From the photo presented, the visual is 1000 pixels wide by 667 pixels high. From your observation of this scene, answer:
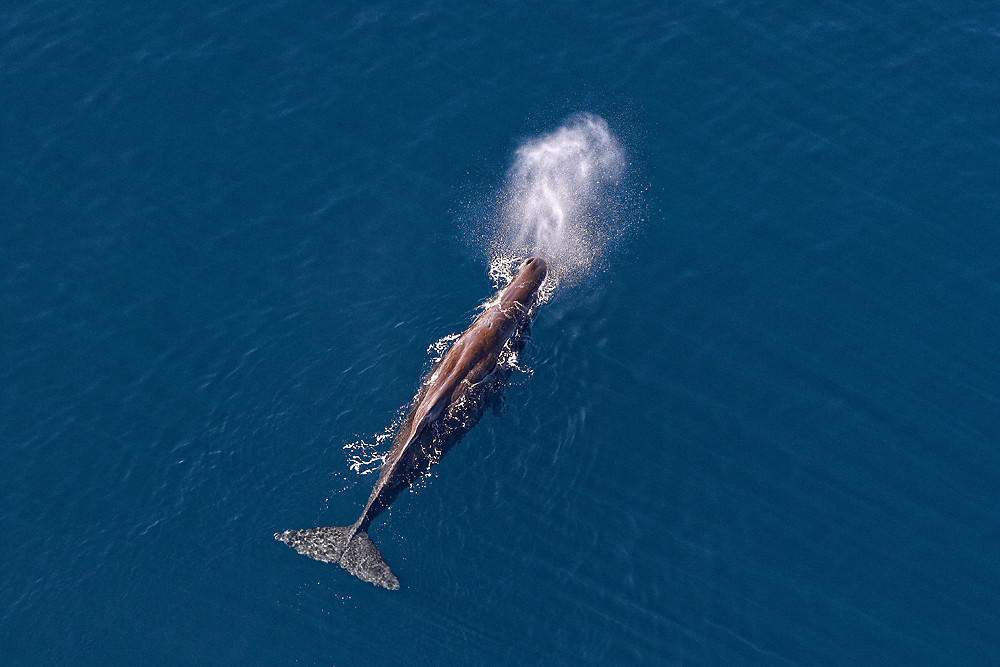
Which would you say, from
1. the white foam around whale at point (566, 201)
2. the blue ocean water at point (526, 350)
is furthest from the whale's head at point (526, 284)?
the blue ocean water at point (526, 350)

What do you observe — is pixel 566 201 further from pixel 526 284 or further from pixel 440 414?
pixel 440 414

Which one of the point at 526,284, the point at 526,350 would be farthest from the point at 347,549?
the point at 526,284

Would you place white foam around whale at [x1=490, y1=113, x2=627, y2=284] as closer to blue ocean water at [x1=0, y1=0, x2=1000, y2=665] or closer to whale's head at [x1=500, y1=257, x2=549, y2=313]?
blue ocean water at [x1=0, y1=0, x2=1000, y2=665]

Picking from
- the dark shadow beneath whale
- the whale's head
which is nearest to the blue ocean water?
the dark shadow beneath whale

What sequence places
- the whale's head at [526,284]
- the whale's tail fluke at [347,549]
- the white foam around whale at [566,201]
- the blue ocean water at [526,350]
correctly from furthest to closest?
the white foam around whale at [566,201] < the whale's head at [526,284] < the blue ocean water at [526,350] < the whale's tail fluke at [347,549]

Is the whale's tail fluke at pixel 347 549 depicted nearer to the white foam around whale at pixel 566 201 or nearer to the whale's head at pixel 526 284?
the whale's head at pixel 526 284

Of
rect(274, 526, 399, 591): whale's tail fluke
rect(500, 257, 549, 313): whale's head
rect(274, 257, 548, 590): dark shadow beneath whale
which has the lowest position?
rect(274, 526, 399, 591): whale's tail fluke

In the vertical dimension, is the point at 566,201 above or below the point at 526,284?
above
